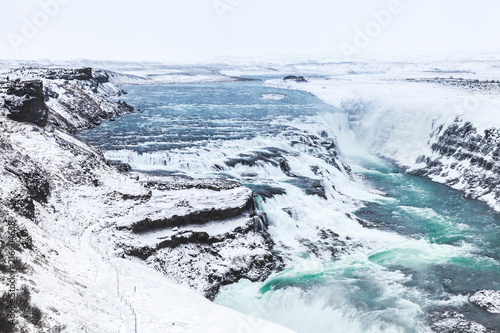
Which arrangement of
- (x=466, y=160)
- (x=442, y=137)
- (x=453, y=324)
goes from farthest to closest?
(x=442, y=137), (x=466, y=160), (x=453, y=324)

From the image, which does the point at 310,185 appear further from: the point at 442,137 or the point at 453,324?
the point at 442,137

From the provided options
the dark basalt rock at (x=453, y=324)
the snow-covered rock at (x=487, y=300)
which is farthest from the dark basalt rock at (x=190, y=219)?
the snow-covered rock at (x=487, y=300)

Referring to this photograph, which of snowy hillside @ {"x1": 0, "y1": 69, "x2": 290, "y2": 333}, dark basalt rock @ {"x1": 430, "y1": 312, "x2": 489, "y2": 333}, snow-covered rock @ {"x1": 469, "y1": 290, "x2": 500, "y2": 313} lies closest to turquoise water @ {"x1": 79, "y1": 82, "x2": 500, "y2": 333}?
dark basalt rock @ {"x1": 430, "y1": 312, "x2": 489, "y2": 333}

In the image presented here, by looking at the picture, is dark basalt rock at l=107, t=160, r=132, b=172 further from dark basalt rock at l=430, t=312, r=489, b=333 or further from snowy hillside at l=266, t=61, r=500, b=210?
snowy hillside at l=266, t=61, r=500, b=210

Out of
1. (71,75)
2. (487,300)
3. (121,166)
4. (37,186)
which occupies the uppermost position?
(71,75)

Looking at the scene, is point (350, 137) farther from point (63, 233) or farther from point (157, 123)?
point (63, 233)

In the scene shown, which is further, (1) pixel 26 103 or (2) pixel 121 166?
(2) pixel 121 166

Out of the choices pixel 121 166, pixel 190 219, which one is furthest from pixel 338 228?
pixel 121 166

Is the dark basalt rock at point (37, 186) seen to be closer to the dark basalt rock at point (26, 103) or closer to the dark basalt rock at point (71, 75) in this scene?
the dark basalt rock at point (26, 103)
